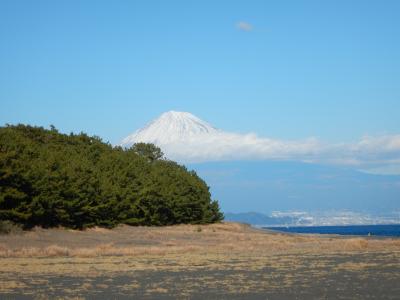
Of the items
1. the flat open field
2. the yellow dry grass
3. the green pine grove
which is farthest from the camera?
the green pine grove

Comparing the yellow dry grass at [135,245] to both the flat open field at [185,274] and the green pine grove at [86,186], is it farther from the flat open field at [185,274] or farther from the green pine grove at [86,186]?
the green pine grove at [86,186]

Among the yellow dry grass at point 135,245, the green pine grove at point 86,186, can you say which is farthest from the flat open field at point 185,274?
the green pine grove at point 86,186

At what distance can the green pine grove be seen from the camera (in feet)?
193

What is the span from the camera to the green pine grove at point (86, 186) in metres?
58.7

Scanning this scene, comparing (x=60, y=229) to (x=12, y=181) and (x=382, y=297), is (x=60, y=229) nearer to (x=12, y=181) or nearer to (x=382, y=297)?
(x=12, y=181)

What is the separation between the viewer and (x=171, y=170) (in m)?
106

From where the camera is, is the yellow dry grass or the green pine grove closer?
the yellow dry grass

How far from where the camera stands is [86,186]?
68.6 m

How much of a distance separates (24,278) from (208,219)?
75361 mm

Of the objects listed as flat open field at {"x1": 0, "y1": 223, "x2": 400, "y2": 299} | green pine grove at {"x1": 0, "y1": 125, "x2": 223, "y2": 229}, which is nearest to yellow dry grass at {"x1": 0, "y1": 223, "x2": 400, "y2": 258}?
flat open field at {"x1": 0, "y1": 223, "x2": 400, "y2": 299}

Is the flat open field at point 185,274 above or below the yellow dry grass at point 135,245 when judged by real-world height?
below

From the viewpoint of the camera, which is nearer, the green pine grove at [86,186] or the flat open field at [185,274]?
the flat open field at [185,274]

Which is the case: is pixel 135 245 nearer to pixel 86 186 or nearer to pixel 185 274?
pixel 86 186

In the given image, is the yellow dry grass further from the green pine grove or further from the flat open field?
the green pine grove
